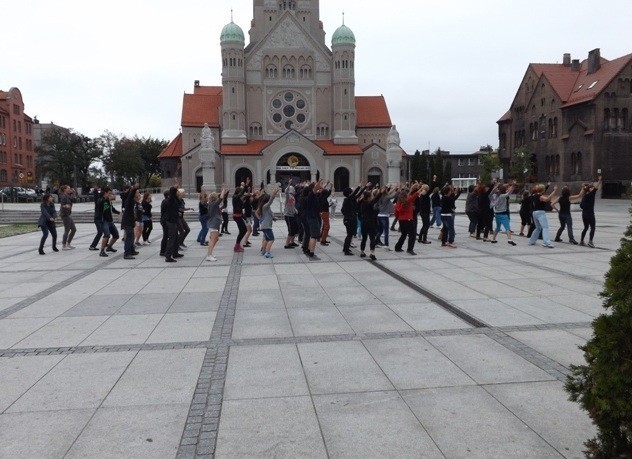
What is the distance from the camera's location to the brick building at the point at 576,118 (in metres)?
52.3

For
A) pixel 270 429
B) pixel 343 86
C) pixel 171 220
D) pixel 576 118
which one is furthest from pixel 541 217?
pixel 343 86

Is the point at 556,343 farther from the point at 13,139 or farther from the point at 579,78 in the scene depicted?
the point at 13,139

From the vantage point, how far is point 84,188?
227ft

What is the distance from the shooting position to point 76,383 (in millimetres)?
5148

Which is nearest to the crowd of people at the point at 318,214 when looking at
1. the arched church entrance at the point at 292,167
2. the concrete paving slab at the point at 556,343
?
the concrete paving slab at the point at 556,343

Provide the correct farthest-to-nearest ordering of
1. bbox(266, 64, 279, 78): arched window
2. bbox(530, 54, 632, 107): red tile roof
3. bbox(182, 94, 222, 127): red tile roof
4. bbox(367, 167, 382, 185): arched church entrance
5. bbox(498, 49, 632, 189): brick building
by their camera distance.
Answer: bbox(182, 94, 222, 127): red tile roof, bbox(367, 167, 382, 185): arched church entrance, bbox(266, 64, 279, 78): arched window, bbox(530, 54, 632, 107): red tile roof, bbox(498, 49, 632, 189): brick building

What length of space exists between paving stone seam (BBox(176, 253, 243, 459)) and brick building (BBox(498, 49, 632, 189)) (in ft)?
170

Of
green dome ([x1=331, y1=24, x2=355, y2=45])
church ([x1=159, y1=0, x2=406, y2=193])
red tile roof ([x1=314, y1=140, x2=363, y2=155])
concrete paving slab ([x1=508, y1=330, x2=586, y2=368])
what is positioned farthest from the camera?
green dome ([x1=331, y1=24, x2=355, y2=45])

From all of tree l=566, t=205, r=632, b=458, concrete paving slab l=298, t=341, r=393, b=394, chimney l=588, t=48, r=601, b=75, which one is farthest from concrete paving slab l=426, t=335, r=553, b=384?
chimney l=588, t=48, r=601, b=75

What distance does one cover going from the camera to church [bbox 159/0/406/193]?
62469 millimetres

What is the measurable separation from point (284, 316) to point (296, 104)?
198 ft

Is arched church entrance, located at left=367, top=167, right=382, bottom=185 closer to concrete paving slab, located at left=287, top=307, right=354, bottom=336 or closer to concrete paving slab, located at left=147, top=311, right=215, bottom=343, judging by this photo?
concrete paving slab, located at left=287, top=307, right=354, bottom=336

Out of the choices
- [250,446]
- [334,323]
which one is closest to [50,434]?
[250,446]

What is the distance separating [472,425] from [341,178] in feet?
199
